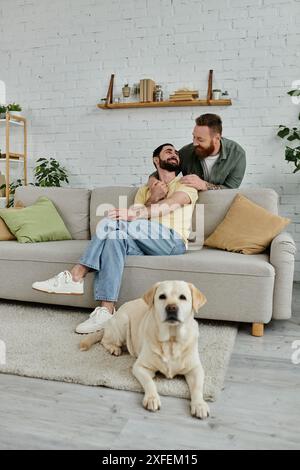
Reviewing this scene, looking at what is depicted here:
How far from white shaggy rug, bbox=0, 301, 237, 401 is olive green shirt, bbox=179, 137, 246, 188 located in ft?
3.82

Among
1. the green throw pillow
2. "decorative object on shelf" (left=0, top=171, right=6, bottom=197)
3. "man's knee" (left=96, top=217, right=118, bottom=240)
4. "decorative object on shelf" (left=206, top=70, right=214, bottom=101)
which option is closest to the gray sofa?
the green throw pillow

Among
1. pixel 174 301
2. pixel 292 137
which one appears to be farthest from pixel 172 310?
pixel 292 137

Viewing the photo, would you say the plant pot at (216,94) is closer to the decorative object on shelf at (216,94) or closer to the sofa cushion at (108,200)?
the decorative object on shelf at (216,94)

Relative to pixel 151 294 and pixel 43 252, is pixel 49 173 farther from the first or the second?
pixel 151 294

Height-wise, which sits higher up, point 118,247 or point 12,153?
point 12,153

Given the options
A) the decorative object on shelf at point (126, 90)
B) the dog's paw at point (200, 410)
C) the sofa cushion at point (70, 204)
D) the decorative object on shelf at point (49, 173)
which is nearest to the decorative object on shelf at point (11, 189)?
the decorative object on shelf at point (49, 173)

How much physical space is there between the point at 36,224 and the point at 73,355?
4.34ft

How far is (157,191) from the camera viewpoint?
2.89 meters

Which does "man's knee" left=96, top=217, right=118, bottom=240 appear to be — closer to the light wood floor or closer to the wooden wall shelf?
the light wood floor

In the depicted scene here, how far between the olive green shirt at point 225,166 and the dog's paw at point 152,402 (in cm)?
197

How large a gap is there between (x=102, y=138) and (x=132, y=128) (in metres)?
0.33

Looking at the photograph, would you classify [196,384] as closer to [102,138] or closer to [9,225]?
[9,225]

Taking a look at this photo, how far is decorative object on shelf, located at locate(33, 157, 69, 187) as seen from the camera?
169 inches
